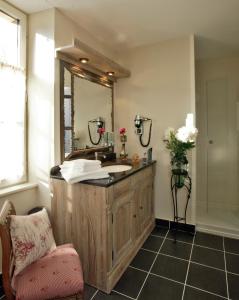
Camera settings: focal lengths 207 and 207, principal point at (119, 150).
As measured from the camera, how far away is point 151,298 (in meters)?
1.61

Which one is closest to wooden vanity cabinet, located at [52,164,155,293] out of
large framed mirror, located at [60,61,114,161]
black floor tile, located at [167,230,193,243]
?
large framed mirror, located at [60,61,114,161]

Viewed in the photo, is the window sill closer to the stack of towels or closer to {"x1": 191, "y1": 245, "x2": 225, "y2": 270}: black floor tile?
the stack of towels

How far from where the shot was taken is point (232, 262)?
206 centimetres

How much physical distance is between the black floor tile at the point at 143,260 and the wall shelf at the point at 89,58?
2109mm

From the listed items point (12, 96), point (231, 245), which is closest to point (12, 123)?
point (12, 96)

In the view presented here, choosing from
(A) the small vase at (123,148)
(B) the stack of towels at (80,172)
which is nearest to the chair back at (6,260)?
(B) the stack of towels at (80,172)

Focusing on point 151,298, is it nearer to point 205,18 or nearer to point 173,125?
point 173,125

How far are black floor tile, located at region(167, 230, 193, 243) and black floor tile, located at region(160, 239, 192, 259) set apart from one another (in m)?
0.10

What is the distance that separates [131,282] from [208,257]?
90 cm

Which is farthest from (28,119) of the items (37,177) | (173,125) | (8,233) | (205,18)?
(205,18)

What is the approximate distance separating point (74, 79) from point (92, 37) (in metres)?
0.72

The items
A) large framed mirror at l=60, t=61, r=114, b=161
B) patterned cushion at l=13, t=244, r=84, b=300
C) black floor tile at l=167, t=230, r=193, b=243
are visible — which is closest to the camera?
patterned cushion at l=13, t=244, r=84, b=300

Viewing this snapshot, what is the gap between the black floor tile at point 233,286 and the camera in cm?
163

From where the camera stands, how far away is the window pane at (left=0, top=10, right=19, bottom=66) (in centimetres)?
182
